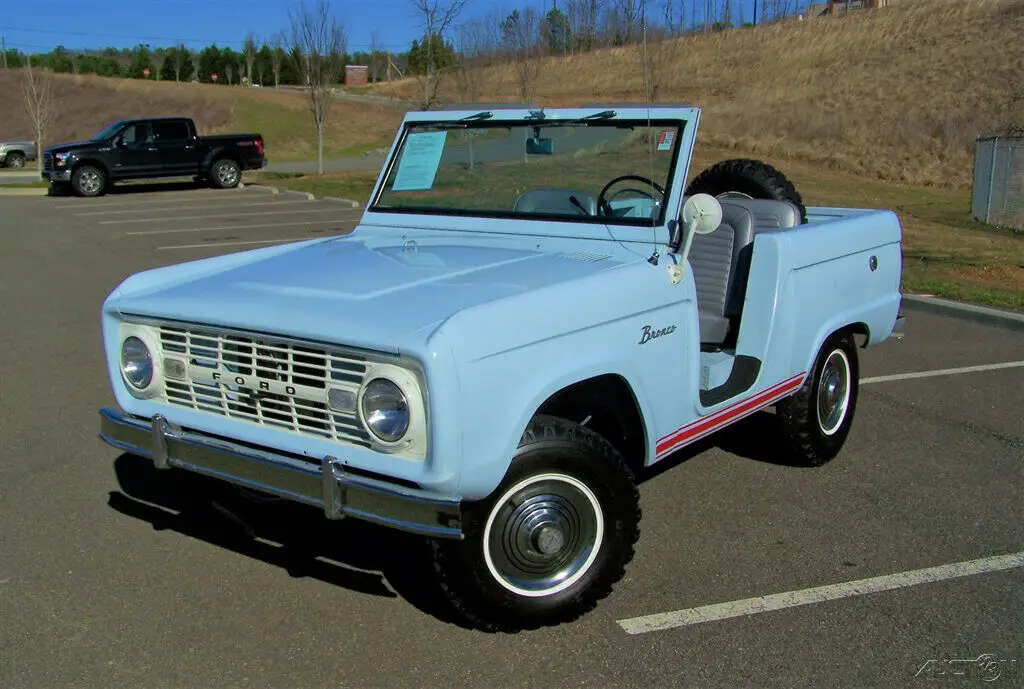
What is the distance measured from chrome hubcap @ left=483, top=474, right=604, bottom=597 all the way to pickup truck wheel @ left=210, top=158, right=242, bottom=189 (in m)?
21.8

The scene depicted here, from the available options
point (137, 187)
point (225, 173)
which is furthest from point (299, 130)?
point (225, 173)

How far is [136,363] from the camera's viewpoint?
3777 mm

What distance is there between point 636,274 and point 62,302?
7.59 metres

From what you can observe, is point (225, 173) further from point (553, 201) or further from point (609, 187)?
point (609, 187)

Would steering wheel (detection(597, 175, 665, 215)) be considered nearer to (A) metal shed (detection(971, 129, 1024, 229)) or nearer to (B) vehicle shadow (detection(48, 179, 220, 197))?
(A) metal shed (detection(971, 129, 1024, 229))

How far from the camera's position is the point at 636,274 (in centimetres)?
376

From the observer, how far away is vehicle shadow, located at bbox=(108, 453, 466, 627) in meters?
3.89

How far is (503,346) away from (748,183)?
2.99 metres

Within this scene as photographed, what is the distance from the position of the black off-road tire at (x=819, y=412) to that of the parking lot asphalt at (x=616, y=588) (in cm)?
13

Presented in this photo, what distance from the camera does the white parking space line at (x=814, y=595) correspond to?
3570mm

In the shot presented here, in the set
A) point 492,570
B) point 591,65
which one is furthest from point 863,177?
point 492,570

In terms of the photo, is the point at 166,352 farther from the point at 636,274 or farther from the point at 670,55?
the point at 670,55

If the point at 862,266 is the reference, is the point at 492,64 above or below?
above

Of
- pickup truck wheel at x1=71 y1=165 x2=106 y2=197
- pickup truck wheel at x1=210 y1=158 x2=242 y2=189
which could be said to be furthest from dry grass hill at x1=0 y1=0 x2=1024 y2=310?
pickup truck wheel at x1=71 y1=165 x2=106 y2=197
